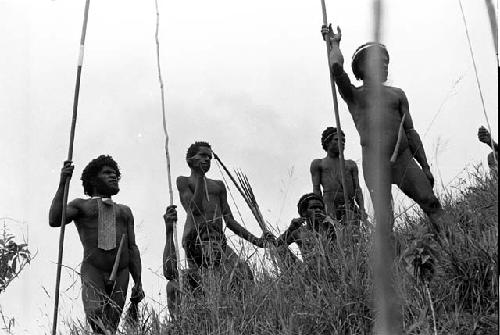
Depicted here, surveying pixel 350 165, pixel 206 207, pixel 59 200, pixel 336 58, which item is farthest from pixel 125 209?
pixel 350 165

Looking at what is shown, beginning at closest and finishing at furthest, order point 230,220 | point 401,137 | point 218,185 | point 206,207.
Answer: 1. point 401,137
2. point 230,220
3. point 206,207
4. point 218,185

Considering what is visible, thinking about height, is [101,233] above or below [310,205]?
below

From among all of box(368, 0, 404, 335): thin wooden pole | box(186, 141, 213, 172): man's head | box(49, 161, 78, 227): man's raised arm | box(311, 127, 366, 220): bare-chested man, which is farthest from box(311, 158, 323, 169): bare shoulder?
box(368, 0, 404, 335): thin wooden pole

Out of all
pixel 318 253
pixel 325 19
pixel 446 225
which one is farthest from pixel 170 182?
pixel 446 225

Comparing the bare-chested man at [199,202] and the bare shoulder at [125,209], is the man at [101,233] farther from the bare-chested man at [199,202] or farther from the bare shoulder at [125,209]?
the bare-chested man at [199,202]

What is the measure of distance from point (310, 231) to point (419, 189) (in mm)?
631

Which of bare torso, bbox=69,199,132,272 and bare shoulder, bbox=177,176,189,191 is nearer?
bare torso, bbox=69,199,132,272

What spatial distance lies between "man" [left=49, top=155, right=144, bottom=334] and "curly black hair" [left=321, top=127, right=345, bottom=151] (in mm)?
1937

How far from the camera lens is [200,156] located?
17.7ft

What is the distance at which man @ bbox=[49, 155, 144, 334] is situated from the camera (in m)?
4.13

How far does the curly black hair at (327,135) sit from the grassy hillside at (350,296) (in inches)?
91.4

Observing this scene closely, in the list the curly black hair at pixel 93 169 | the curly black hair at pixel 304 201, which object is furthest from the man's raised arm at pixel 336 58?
the curly black hair at pixel 93 169

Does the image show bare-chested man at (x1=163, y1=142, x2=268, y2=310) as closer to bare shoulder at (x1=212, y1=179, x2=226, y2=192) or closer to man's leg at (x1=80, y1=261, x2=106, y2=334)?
bare shoulder at (x1=212, y1=179, x2=226, y2=192)

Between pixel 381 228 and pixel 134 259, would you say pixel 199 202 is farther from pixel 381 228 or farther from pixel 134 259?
pixel 381 228
